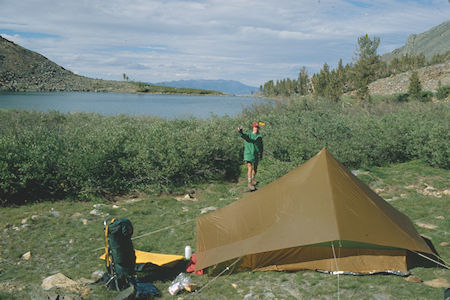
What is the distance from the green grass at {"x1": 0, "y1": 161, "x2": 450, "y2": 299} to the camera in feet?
18.4

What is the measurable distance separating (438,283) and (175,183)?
29.8ft

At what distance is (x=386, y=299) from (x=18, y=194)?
35.2 ft

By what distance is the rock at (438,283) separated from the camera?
543cm

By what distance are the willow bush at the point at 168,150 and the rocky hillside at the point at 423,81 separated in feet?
102

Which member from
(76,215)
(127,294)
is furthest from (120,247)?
(76,215)

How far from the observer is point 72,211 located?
10156mm

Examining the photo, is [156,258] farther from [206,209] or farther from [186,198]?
[186,198]

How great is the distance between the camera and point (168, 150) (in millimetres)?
13359

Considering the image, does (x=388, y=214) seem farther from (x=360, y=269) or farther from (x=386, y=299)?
(x=386, y=299)

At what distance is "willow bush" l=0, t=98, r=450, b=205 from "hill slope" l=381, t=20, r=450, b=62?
4755 inches

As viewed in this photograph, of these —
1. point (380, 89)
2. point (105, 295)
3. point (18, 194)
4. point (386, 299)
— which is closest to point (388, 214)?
point (386, 299)

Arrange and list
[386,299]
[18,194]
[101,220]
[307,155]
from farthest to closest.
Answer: [307,155] → [18,194] → [101,220] → [386,299]

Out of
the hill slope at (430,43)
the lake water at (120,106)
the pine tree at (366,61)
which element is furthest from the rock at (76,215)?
the hill slope at (430,43)

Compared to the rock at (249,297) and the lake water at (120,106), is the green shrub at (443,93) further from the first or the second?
the rock at (249,297)
